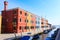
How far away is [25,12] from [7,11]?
25.1 ft

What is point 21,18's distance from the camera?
4472cm

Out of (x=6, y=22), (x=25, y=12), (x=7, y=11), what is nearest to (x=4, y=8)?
(x=7, y=11)

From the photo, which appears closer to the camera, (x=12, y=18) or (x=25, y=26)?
(x=12, y=18)

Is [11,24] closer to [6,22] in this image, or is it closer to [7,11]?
[6,22]

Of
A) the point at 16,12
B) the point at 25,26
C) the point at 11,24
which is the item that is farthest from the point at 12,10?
the point at 25,26

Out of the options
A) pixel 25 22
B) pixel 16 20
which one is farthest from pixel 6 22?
pixel 25 22

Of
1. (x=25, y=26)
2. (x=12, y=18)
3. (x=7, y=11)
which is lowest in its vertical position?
(x=25, y=26)

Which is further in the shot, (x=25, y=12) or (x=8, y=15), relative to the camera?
(x=25, y=12)

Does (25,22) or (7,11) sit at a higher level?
(7,11)

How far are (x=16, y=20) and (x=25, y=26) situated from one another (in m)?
6.58

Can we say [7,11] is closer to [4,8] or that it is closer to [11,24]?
[4,8]

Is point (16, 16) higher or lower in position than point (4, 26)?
higher

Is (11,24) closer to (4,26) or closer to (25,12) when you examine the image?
(4,26)

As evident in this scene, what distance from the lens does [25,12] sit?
48.2m
